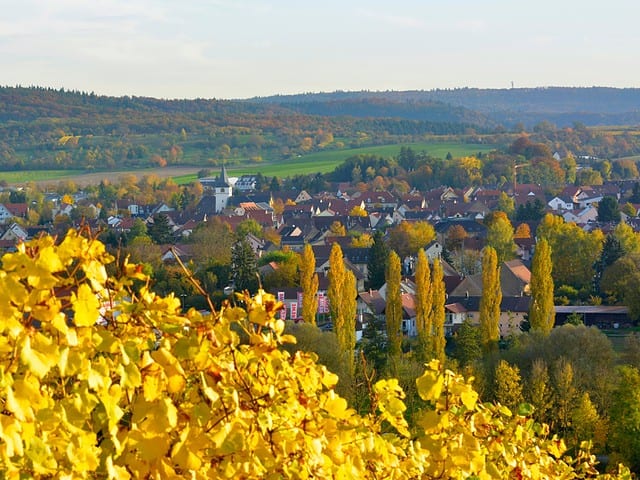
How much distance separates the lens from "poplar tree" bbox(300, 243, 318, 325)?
33.2 metres

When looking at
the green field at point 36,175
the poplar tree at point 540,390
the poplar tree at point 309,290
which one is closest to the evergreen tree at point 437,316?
the poplar tree at point 309,290

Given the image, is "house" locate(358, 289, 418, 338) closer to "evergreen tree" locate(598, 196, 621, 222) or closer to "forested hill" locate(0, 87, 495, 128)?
"evergreen tree" locate(598, 196, 621, 222)

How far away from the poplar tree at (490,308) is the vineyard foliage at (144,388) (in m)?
27.1

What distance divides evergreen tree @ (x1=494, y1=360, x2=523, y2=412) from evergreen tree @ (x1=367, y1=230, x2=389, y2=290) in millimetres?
20720

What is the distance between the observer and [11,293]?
3221 mm

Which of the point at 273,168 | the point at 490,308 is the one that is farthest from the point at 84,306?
the point at 273,168

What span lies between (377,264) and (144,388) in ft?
141

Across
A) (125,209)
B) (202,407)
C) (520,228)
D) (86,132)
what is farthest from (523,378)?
(86,132)

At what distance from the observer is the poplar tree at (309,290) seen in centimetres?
3325

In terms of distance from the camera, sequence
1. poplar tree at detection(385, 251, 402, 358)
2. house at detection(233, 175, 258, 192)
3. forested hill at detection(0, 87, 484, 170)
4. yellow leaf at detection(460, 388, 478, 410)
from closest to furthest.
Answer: yellow leaf at detection(460, 388, 478, 410) < poplar tree at detection(385, 251, 402, 358) < house at detection(233, 175, 258, 192) < forested hill at detection(0, 87, 484, 170)

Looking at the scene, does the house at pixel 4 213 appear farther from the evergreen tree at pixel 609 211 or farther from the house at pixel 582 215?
the evergreen tree at pixel 609 211

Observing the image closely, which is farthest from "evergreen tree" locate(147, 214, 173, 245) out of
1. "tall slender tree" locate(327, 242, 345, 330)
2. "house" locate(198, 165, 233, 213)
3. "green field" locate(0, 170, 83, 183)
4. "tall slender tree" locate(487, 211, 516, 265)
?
"green field" locate(0, 170, 83, 183)

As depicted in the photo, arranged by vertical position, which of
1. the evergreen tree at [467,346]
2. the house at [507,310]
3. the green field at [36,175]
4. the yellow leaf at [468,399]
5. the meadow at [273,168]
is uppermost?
the yellow leaf at [468,399]

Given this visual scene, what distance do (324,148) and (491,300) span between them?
363ft
